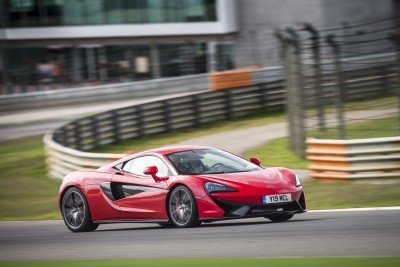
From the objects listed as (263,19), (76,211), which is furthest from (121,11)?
(76,211)

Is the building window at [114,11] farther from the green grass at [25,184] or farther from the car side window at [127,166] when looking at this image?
the car side window at [127,166]

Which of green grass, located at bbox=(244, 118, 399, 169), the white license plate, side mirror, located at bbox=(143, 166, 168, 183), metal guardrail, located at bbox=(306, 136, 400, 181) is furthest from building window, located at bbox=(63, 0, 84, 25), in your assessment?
the white license plate

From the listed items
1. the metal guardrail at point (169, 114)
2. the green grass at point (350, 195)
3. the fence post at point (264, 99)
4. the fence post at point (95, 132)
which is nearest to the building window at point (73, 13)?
the metal guardrail at point (169, 114)

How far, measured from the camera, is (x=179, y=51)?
42031mm

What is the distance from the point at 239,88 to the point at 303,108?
9.93 meters

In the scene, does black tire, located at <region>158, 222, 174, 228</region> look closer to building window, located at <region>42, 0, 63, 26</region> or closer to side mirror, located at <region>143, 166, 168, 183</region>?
side mirror, located at <region>143, 166, 168, 183</region>

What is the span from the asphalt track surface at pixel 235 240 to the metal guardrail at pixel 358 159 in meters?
3.03

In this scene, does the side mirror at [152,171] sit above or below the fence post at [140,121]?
above

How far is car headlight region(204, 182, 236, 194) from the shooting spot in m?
11.6

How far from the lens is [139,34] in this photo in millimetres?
47875

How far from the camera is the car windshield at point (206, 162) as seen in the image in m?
12.3

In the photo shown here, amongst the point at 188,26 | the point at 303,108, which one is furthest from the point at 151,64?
the point at 303,108

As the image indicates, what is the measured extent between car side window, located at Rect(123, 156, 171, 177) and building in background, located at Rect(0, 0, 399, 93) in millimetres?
25627

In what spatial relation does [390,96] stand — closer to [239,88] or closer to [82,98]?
[239,88]
